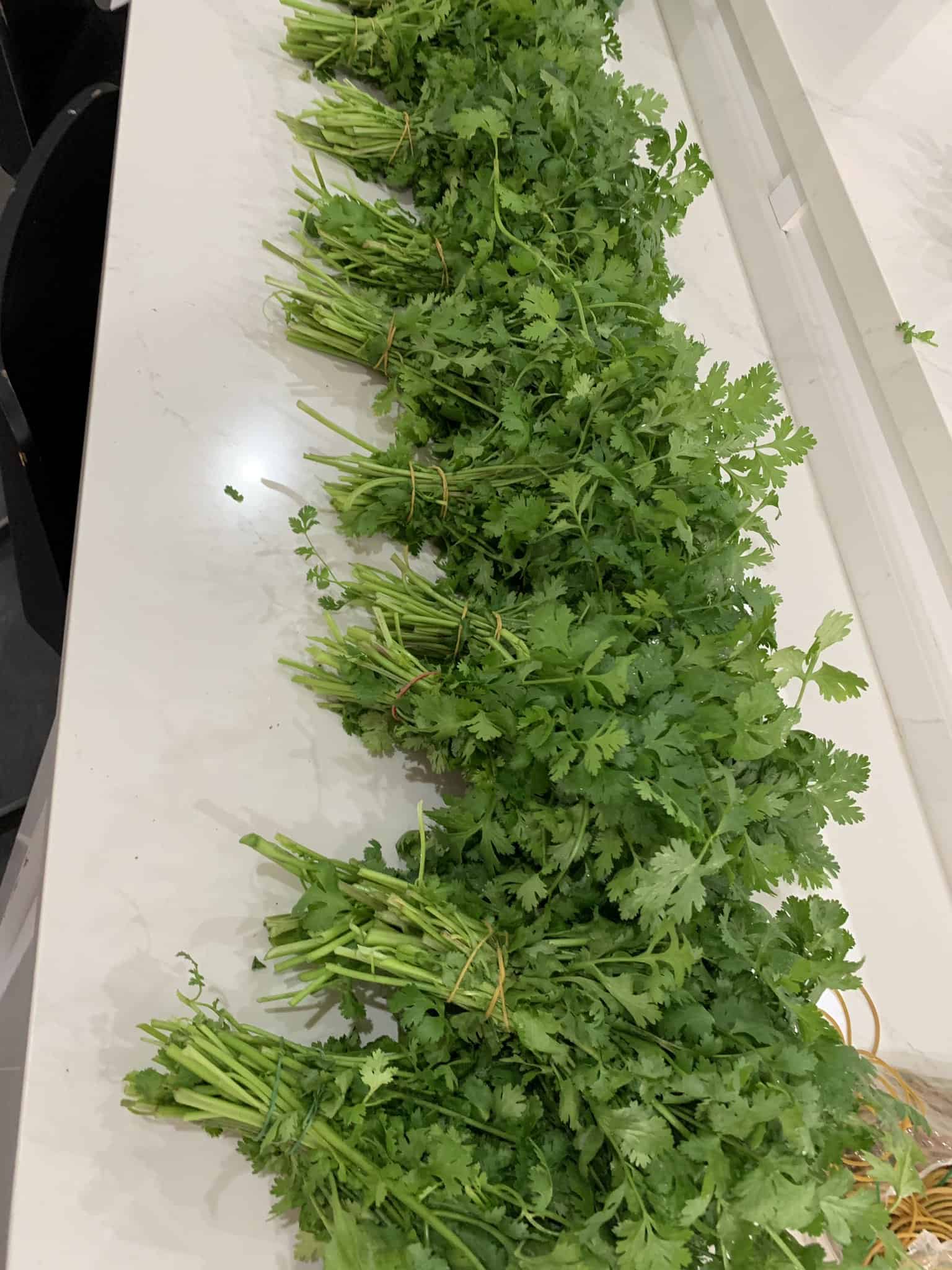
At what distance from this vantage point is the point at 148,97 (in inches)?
50.9

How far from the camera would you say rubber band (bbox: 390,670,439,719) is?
3.32 ft

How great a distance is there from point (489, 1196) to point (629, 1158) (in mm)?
148

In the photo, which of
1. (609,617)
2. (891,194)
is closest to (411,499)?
(609,617)

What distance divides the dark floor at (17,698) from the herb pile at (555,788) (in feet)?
3.30

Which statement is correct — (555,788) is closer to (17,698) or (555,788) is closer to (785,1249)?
(785,1249)

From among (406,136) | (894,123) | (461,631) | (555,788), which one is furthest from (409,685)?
(894,123)

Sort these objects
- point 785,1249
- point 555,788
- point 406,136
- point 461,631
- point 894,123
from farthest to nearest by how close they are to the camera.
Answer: point 894,123, point 406,136, point 461,631, point 555,788, point 785,1249

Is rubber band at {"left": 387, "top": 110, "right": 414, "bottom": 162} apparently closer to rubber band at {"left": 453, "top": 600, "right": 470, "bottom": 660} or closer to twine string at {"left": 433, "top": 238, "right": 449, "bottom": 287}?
twine string at {"left": 433, "top": 238, "right": 449, "bottom": 287}

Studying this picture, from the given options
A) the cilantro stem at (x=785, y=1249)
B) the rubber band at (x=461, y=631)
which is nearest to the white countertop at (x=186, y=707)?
the rubber band at (x=461, y=631)

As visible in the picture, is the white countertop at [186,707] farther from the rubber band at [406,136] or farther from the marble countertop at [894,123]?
the marble countertop at [894,123]

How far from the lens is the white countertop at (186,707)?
2.69 feet

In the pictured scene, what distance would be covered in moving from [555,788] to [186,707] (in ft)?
1.63

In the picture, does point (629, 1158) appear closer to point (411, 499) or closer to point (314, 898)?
point (314, 898)

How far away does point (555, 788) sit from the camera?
36.8 inches
